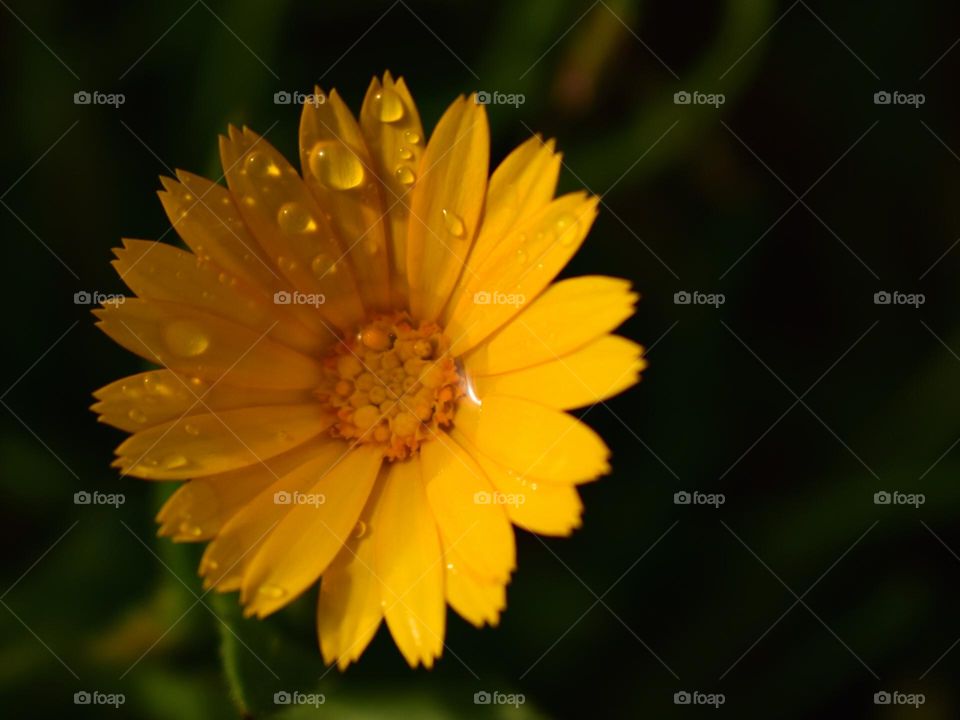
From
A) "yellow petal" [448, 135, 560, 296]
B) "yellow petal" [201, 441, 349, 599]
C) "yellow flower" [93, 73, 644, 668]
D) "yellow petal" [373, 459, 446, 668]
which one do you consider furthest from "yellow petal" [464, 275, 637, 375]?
"yellow petal" [201, 441, 349, 599]

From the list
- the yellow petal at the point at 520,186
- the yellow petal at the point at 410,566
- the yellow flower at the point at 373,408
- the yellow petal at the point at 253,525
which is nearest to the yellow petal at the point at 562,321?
the yellow flower at the point at 373,408

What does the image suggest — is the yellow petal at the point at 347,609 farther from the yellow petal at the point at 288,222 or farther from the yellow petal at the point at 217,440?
the yellow petal at the point at 288,222

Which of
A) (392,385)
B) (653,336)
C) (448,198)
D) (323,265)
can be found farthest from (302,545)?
(653,336)

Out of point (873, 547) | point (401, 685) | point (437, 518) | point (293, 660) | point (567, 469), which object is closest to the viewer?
point (567, 469)

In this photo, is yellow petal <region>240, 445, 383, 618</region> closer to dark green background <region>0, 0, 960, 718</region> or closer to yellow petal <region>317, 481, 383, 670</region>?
yellow petal <region>317, 481, 383, 670</region>

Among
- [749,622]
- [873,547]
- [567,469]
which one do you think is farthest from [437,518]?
[873,547]

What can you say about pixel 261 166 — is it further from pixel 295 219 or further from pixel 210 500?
pixel 210 500

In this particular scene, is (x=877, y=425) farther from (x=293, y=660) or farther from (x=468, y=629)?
(x=293, y=660)
